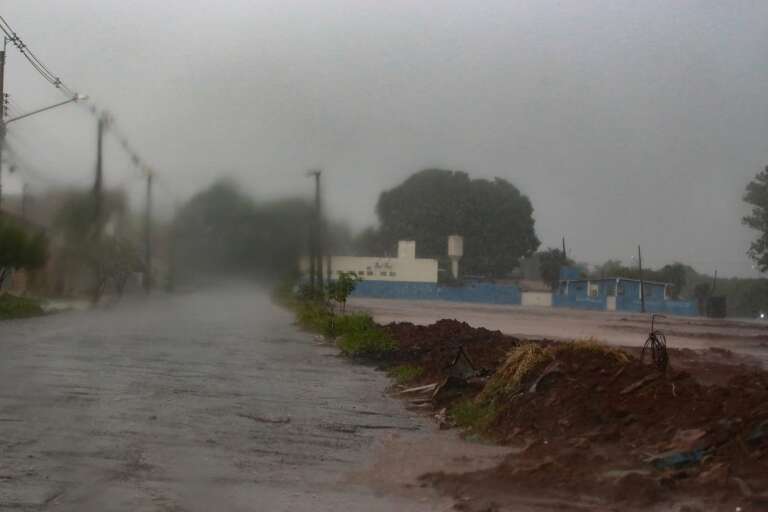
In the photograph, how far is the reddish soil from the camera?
7168mm

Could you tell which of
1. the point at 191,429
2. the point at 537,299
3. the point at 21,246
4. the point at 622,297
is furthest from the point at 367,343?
the point at 537,299

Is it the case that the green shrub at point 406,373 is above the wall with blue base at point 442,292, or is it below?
below

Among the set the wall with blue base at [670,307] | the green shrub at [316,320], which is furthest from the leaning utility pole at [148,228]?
the wall with blue base at [670,307]

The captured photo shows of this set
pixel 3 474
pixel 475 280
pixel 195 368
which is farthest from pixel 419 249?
pixel 3 474

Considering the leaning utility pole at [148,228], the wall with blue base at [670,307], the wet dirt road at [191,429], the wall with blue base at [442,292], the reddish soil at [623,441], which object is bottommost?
the wet dirt road at [191,429]

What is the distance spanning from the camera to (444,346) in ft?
67.1

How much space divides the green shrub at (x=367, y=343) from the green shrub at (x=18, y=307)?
13462 mm

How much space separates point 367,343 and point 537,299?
3947cm

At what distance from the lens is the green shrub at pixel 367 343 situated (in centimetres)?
2189

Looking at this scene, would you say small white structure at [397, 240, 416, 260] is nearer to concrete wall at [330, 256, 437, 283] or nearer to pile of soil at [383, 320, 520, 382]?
concrete wall at [330, 256, 437, 283]

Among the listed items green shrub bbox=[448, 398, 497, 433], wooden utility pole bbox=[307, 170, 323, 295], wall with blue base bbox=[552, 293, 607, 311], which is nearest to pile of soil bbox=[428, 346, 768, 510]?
green shrub bbox=[448, 398, 497, 433]

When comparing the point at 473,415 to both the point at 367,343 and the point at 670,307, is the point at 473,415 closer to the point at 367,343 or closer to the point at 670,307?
the point at 367,343

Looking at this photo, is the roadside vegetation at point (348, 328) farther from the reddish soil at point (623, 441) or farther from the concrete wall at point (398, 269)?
the concrete wall at point (398, 269)

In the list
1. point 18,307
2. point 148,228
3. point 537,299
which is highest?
point 148,228
